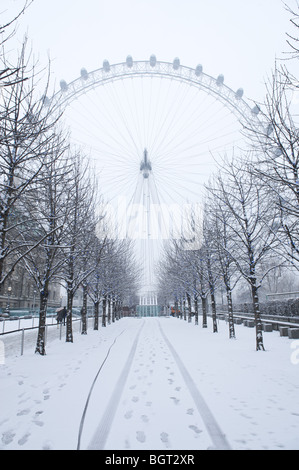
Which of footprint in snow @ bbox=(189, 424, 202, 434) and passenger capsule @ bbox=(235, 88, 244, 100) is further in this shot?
passenger capsule @ bbox=(235, 88, 244, 100)

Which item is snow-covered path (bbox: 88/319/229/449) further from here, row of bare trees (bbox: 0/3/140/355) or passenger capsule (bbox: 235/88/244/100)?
passenger capsule (bbox: 235/88/244/100)

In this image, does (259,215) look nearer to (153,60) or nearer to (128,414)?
(128,414)

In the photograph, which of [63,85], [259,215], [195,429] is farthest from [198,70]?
[195,429]

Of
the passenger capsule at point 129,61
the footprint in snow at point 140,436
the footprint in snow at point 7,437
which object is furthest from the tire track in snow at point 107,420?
the passenger capsule at point 129,61

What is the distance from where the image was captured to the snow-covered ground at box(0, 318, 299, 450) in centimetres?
356

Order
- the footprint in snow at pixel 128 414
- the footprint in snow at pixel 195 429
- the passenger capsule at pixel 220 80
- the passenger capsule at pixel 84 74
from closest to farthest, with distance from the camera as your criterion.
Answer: the footprint in snow at pixel 195 429 < the footprint in snow at pixel 128 414 < the passenger capsule at pixel 84 74 < the passenger capsule at pixel 220 80

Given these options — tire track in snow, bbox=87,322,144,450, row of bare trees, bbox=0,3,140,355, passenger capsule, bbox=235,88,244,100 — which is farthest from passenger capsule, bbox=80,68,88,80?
tire track in snow, bbox=87,322,144,450

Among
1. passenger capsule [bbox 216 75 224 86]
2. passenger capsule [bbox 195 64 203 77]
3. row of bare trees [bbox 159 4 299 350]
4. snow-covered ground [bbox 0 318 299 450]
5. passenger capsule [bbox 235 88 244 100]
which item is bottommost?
snow-covered ground [bbox 0 318 299 450]

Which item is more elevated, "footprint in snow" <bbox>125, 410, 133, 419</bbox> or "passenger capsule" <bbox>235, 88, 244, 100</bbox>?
"passenger capsule" <bbox>235, 88, 244, 100</bbox>

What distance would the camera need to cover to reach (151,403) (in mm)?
4832

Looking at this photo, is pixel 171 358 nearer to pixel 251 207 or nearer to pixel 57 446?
pixel 57 446

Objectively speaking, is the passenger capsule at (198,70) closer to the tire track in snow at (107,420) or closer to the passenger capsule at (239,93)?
the passenger capsule at (239,93)

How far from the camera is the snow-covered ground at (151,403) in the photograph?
3.56 metres
